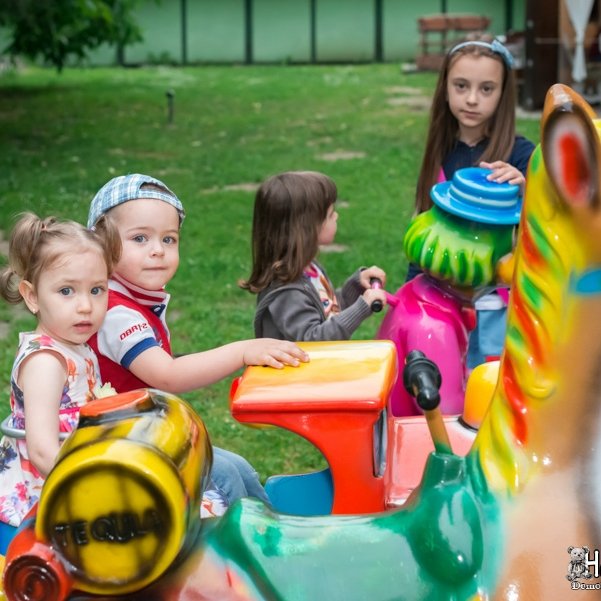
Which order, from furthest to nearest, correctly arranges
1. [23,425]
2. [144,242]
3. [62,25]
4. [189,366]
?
1. [62,25]
2. [144,242]
3. [189,366]
4. [23,425]

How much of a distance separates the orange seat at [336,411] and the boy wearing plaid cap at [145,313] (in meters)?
0.30

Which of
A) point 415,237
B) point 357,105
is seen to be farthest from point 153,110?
point 415,237

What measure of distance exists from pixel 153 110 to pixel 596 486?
47.0 ft

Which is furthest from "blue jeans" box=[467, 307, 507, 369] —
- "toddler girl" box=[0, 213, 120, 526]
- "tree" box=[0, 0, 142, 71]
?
"tree" box=[0, 0, 142, 71]

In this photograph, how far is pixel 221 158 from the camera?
1138 cm

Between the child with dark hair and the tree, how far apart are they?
8235 mm

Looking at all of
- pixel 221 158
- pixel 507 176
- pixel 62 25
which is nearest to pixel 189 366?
pixel 507 176

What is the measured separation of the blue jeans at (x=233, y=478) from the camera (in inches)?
105

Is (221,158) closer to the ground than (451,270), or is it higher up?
closer to the ground

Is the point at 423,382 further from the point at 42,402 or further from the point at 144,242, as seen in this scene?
the point at 144,242

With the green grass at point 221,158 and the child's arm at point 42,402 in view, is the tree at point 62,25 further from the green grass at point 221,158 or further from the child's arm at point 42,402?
the child's arm at point 42,402

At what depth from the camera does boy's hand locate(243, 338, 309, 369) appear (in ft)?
7.58

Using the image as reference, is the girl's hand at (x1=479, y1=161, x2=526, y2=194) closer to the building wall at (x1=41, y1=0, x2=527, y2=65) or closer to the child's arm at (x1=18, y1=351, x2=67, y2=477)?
the child's arm at (x1=18, y1=351, x2=67, y2=477)

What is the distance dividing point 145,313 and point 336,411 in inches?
29.9
